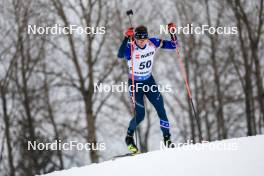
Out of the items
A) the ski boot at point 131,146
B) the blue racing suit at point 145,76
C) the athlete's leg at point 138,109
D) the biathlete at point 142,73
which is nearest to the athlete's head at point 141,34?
the biathlete at point 142,73

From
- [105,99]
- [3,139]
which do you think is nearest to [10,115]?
[3,139]

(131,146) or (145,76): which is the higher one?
(145,76)

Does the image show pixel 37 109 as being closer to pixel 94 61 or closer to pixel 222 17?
pixel 94 61

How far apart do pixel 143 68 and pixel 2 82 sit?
601 inches

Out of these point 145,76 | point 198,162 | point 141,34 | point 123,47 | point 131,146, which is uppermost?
point 141,34

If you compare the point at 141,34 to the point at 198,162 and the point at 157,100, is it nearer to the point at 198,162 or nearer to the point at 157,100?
the point at 157,100

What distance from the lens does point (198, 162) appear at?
23.1 ft

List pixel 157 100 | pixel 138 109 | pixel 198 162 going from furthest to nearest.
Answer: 1. pixel 138 109
2. pixel 157 100
3. pixel 198 162

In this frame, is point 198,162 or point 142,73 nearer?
point 198,162

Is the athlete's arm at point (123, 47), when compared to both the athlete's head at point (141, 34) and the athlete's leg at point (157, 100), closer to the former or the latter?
the athlete's head at point (141, 34)

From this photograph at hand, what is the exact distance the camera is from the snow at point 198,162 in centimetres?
653

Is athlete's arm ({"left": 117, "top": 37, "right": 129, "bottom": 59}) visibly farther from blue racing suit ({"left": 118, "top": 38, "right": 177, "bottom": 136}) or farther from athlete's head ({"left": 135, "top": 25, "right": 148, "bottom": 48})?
athlete's head ({"left": 135, "top": 25, "right": 148, "bottom": 48})

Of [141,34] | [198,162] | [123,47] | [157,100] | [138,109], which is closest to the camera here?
[198,162]

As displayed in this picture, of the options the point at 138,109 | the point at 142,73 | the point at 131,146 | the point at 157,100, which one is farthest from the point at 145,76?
the point at 131,146
